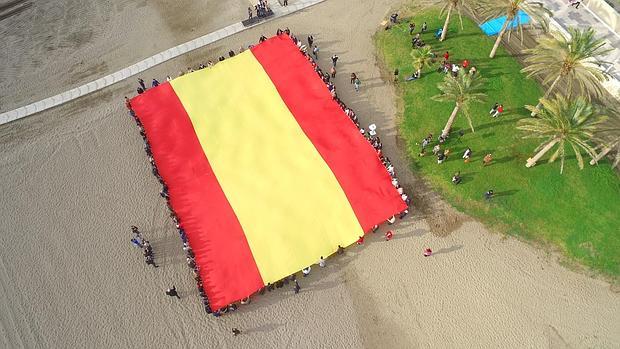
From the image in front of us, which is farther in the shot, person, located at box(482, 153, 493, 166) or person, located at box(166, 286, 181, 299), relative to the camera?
person, located at box(482, 153, 493, 166)

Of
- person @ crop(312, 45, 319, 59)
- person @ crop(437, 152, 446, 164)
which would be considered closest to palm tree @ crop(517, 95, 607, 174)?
person @ crop(437, 152, 446, 164)

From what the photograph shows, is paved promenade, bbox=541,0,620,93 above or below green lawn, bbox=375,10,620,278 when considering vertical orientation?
above

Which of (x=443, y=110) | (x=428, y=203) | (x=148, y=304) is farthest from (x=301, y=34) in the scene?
(x=148, y=304)

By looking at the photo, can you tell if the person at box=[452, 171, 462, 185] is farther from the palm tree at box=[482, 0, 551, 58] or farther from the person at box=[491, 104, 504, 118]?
the palm tree at box=[482, 0, 551, 58]

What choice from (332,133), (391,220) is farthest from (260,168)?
(391,220)

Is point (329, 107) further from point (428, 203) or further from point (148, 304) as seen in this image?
point (148, 304)

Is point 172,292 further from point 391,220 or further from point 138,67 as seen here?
point 138,67
